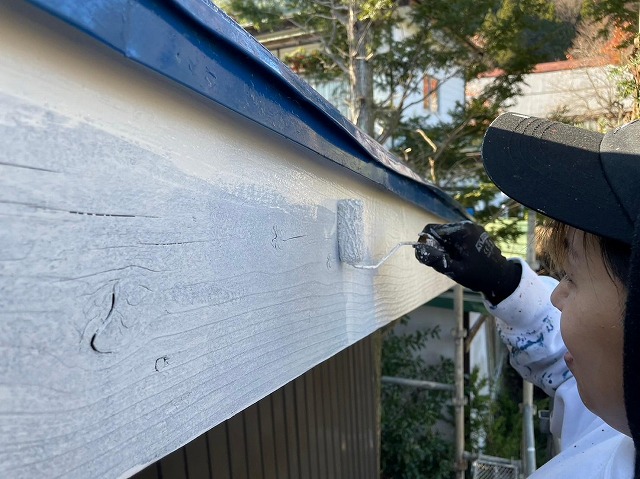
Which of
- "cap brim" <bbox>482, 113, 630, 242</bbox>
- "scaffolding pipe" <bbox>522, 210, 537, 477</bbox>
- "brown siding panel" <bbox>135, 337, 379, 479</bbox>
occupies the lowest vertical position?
"scaffolding pipe" <bbox>522, 210, 537, 477</bbox>

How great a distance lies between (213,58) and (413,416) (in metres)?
5.92

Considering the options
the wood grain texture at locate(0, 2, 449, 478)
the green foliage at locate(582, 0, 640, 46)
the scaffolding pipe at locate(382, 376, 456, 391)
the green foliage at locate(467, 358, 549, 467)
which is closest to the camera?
the wood grain texture at locate(0, 2, 449, 478)

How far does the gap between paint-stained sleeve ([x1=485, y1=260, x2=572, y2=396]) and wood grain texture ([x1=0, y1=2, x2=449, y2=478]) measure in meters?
1.28

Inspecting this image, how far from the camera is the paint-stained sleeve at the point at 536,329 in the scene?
1.91 m

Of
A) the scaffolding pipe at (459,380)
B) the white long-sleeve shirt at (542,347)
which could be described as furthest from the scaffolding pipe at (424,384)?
the white long-sleeve shirt at (542,347)

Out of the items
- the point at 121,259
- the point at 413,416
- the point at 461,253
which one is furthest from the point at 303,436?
the point at 413,416

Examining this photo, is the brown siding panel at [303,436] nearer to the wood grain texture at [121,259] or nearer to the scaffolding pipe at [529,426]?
the wood grain texture at [121,259]

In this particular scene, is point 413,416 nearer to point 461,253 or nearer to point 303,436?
point 303,436

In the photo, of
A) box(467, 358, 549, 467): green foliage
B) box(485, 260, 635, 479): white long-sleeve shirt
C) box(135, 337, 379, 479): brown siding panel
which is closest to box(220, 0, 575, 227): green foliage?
box(467, 358, 549, 467): green foliage

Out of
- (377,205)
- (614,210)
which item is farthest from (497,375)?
(614,210)

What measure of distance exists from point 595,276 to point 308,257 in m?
0.59

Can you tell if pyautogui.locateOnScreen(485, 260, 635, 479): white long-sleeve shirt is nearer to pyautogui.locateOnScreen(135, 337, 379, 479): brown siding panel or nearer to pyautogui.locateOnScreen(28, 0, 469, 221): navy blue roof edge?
pyautogui.locateOnScreen(135, 337, 379, 479): brown siding panel

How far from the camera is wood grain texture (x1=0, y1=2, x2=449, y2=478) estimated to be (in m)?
0.47

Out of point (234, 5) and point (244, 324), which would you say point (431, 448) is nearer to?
point (244, 324)
